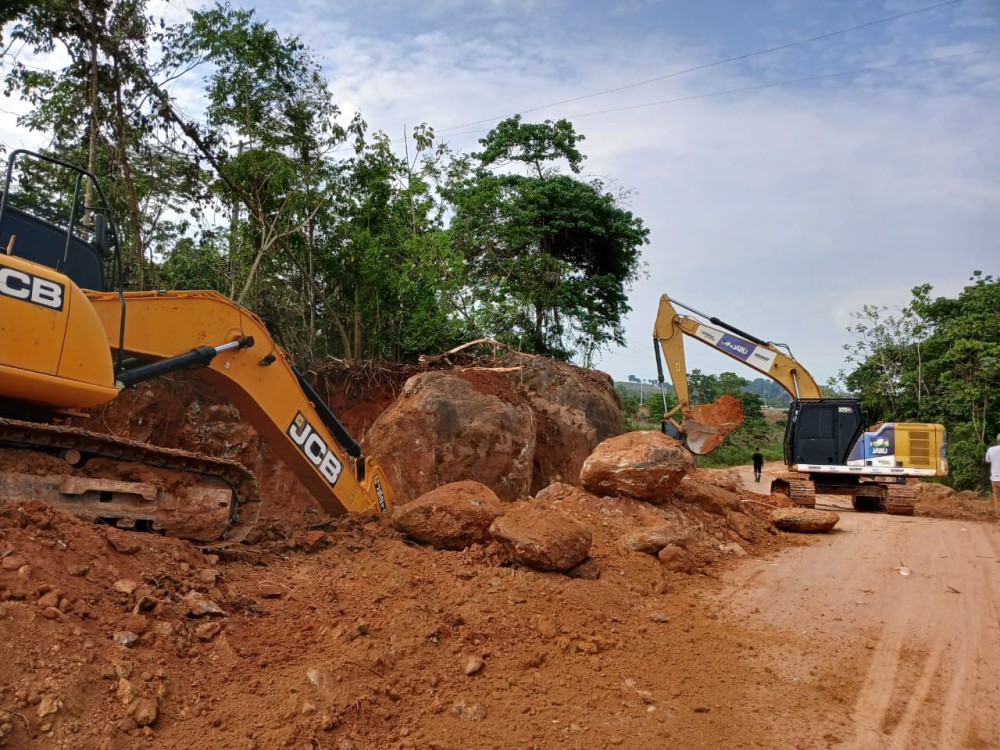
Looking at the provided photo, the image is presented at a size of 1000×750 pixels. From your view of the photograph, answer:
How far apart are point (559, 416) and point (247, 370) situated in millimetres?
6425

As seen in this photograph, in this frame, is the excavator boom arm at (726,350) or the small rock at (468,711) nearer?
the small rock at (468,711)

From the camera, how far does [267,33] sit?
43.2 feet

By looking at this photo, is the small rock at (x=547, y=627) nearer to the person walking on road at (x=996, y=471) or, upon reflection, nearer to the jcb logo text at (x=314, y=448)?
the jcb logo text at (x=314, y=448)

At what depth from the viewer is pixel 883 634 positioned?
5.43 metres

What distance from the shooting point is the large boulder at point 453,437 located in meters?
9.66

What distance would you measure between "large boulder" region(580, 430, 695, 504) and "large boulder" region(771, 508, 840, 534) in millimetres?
2408

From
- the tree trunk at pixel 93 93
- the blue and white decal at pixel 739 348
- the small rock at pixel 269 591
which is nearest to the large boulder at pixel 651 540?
the small rock at pixel 269 591

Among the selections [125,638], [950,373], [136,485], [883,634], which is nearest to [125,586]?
[125,638]

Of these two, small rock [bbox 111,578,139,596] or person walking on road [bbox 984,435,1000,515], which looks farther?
person walking on road [bbox 984,435,1000,515]

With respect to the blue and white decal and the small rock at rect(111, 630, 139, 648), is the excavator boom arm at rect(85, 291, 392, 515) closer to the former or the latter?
the small rock at rect(111, 630, 139, 648)

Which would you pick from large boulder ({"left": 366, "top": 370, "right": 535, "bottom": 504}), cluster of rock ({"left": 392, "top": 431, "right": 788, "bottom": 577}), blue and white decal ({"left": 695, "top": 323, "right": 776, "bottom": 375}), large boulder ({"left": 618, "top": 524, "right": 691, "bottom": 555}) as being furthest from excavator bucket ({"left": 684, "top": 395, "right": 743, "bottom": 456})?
large boulder ({"left": 618, "top": 524, "right": 691, "bottom": 555})

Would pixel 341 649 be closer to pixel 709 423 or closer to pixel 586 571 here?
pixel 586 571

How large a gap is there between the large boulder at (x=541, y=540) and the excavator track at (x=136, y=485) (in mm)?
1962

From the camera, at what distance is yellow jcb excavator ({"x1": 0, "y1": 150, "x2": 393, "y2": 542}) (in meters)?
4.21
